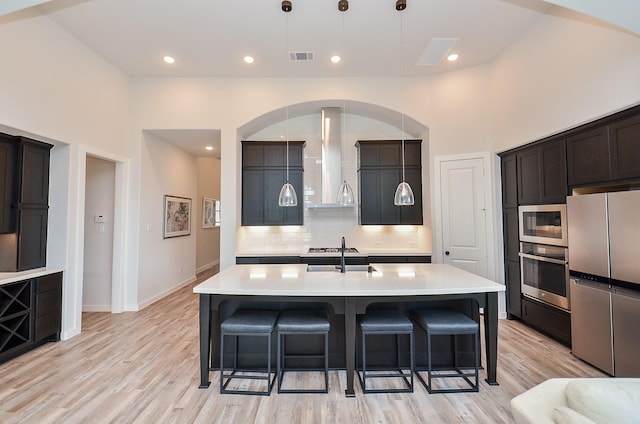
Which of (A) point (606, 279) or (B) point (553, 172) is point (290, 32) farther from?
(A) point (606, 279)

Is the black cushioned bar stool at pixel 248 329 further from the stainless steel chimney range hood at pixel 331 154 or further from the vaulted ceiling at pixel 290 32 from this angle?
the vaulted ceiling at pixel 290 32

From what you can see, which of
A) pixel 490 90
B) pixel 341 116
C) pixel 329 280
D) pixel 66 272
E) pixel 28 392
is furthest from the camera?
pixel 341 116

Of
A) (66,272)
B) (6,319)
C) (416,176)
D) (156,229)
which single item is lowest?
(6,319)

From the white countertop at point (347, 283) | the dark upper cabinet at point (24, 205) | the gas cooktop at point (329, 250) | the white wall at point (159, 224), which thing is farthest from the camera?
the gas cooktop at point (329, 250)

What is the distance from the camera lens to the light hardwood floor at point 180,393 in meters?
2.19

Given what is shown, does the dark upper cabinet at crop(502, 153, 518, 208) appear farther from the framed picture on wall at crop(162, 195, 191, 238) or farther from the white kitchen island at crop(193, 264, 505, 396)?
the framed picture on wall at crop(162, 195, 191, 238)

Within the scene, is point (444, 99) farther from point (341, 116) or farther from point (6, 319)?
point (6, 319)

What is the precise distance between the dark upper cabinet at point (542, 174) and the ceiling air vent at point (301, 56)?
125 inches

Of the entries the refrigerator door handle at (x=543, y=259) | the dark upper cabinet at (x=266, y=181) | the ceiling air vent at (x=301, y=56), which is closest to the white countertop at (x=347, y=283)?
the refrigerator door handle at (x=543, y=259)

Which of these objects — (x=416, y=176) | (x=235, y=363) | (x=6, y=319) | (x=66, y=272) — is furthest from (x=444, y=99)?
(x=6, y=319)

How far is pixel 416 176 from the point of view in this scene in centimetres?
519

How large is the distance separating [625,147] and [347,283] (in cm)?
268

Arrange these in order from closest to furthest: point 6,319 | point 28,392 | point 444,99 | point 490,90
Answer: point 28,392
point 6,319
point 490,90
point 444,99

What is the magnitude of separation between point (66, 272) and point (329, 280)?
3356 millimetres
